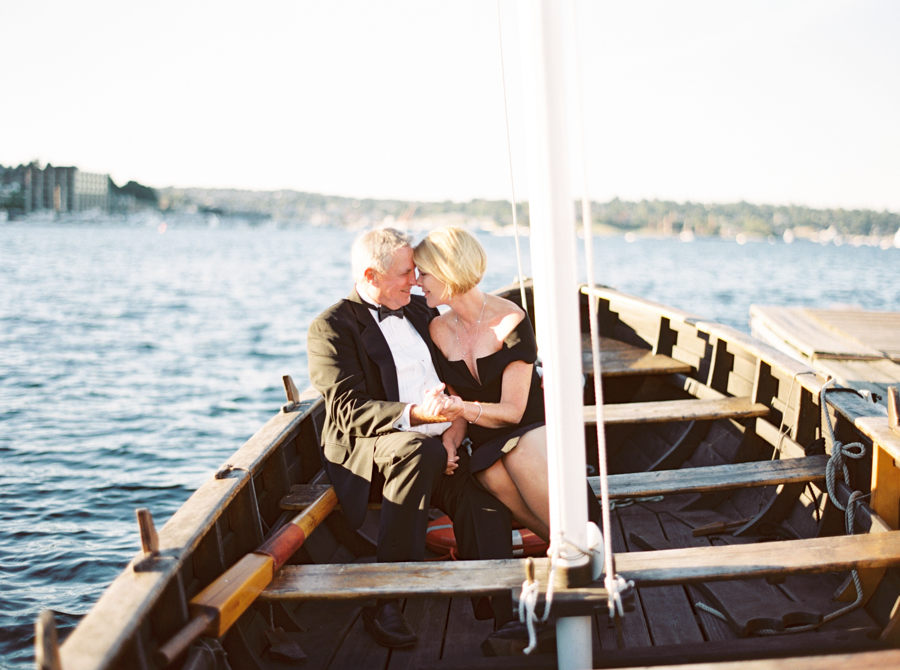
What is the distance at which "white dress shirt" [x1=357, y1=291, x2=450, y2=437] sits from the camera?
9.08 feet

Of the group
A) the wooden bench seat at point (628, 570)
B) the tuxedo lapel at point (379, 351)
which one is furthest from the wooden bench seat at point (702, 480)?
the wooden bench seat at point (628, 570)

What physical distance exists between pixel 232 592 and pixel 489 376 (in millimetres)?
1200

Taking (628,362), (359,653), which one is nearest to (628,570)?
(359,653)

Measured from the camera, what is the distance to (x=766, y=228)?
10206cm

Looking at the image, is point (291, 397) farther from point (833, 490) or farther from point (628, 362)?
point (628, 362)

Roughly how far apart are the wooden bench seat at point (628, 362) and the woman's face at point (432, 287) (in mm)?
2030

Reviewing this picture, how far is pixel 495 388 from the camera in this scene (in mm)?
2748

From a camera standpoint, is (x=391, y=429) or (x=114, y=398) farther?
(x=114, y=398)

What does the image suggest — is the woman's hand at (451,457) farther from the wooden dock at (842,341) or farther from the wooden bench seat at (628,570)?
the wooden dock at (842,341)

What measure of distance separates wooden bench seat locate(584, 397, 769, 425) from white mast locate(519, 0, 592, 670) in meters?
1.93

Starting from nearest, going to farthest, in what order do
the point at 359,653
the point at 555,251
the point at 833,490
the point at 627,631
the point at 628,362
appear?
the point at 555,251
the point at 359,653
the point at 627,631
the point at 833,490
the point at 628,362

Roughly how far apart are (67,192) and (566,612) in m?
122

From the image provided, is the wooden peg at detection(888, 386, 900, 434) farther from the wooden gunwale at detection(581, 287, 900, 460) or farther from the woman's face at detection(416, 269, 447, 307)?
the woman's face at detection(416, 269, 447, 307)

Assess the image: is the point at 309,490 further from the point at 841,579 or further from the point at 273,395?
the point at 273,395
